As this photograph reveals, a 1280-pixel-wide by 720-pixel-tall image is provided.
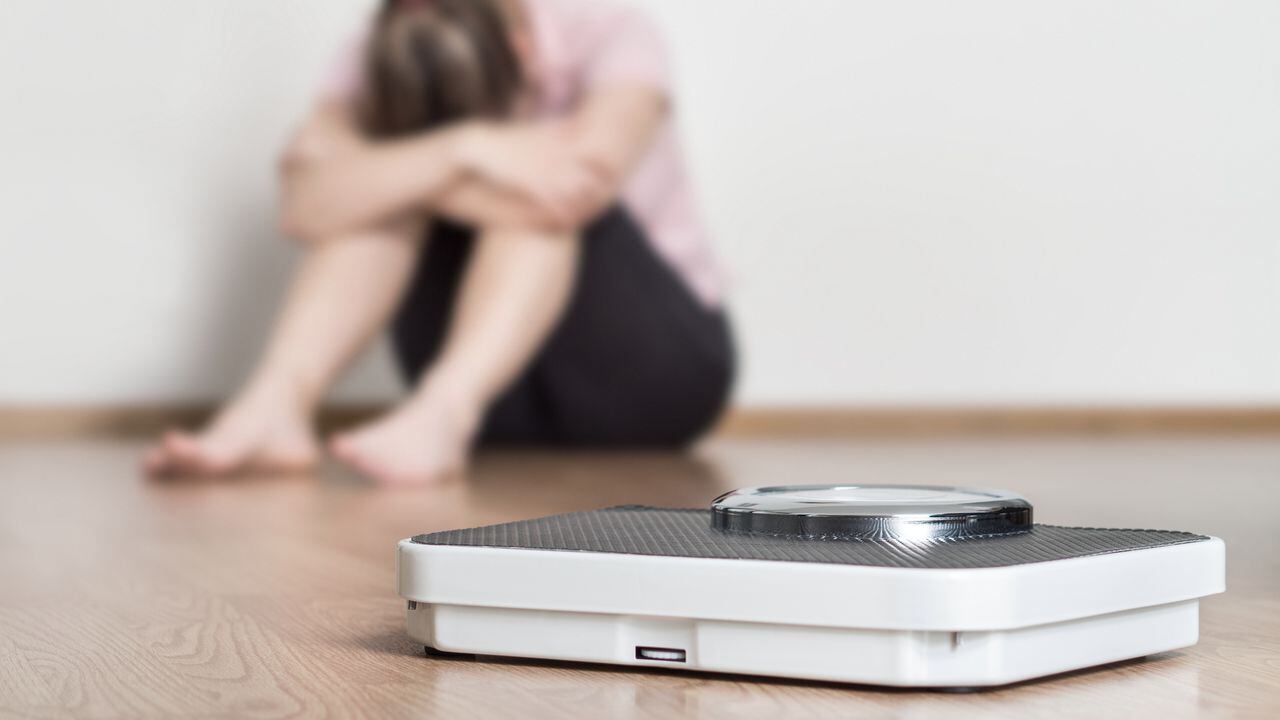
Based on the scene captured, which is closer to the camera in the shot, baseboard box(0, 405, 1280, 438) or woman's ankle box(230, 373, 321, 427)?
woman's ankle box(230, 373, 321, 427)

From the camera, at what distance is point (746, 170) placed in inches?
109

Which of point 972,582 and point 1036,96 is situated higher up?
point 1036,96

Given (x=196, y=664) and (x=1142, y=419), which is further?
(x=1142, y=419)

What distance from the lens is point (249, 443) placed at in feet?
4.91

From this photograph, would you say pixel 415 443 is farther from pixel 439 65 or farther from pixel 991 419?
pixel 991 419

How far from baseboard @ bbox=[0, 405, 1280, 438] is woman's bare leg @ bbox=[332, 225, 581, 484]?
3.55 ft

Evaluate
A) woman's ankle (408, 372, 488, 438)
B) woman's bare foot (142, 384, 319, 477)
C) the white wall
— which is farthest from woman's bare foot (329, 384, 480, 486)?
the white wall

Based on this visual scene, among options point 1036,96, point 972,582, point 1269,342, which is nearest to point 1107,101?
point 1036,96

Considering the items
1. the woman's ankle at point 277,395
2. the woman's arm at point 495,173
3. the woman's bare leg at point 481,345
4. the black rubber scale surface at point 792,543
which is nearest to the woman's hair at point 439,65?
the woman's arm at point 495,173

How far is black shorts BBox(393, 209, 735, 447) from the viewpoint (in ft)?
5.91

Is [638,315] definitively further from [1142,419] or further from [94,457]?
[1142,419]

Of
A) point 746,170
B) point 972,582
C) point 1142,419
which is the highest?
point 746,170

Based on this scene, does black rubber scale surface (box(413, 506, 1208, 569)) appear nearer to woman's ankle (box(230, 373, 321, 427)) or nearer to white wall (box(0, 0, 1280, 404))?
woman's ankle (box(230, 373, 321, 427))

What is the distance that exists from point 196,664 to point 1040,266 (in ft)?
8.17
